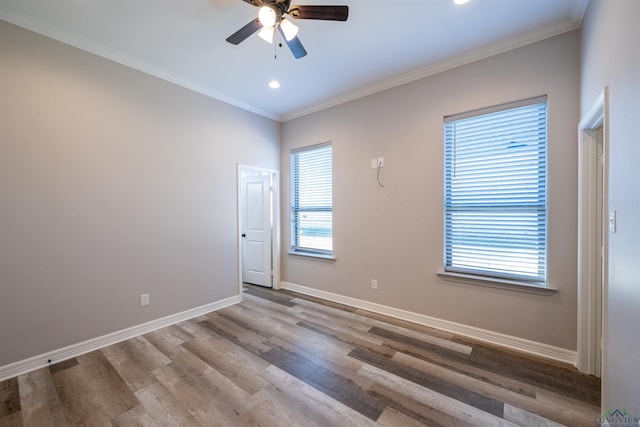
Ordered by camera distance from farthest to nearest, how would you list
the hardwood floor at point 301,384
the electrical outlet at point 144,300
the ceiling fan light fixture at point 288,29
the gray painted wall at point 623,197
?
the electrical outlet at point 144,300, the ceiling fan light fixture at point 288,29, the hardwood floor at point 301,384, the gray painted wall at point 623,197

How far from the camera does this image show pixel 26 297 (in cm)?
215

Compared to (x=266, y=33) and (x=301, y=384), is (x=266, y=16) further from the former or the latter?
(x=301, y=384)

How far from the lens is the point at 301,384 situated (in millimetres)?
1973

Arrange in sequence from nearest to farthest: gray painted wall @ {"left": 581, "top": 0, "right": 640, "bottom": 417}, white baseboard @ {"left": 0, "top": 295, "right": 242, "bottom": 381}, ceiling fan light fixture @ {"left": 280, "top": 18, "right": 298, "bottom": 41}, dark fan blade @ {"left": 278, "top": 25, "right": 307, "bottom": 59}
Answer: gray painted wall @ {"left": 581, "top": 0, "right": 640, "bottom": 417}, ceiling fan light fixture @ {"left": 280, "top": 18, "right": 298, "bottom": 41}, dark fan blade @ {"left": 278, "top": 25, "right": 307, "bottom": 59}, white baseboard @ {"left": 0, "top": 295, "right": 242, "bottom": 381}

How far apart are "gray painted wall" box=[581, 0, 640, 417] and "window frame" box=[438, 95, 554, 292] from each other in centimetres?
80

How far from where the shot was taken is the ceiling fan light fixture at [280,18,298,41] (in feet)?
6.06

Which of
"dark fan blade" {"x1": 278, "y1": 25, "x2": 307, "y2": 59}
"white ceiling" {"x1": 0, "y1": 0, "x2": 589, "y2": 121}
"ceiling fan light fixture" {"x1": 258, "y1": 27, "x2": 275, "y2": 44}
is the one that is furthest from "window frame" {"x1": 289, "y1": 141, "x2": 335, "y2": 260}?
"ceiling fan light fixture" {"x1": 258, "y1": 27, "x2": 275, "y2": 44}

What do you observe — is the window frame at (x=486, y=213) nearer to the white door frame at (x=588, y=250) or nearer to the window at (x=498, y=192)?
the window at (x=498, y=192)

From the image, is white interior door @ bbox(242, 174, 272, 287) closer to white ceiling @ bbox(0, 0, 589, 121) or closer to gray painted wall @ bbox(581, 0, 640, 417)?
white ceiling @ bbox(0, 0, 589, 121)

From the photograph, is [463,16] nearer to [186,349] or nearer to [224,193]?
[224,193]

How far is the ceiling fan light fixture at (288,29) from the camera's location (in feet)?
6.06

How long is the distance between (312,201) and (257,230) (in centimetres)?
123

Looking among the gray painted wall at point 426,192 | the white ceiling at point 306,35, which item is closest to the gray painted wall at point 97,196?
the white ceiling at point 306,35

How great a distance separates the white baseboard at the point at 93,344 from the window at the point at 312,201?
1.62m
